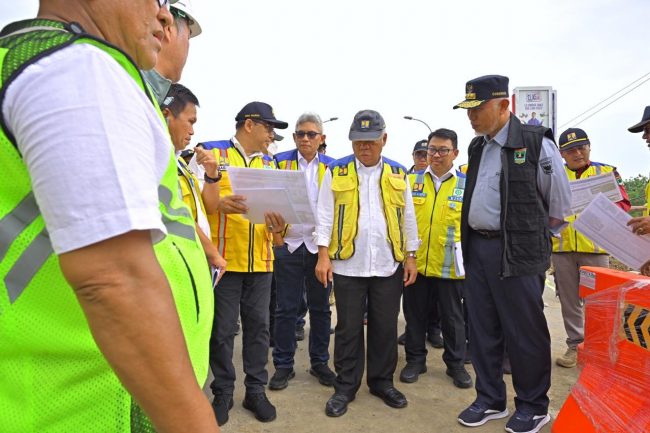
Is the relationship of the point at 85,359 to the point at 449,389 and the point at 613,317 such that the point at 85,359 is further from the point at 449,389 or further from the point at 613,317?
the point at 449,389

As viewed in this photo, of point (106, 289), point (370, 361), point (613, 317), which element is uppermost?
point (106, 289)

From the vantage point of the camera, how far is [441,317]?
4723 mm

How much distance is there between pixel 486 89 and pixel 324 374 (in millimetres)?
2803

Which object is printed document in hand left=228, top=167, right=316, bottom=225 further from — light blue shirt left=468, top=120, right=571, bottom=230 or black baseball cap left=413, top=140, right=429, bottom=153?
black baseball cap left=413, top=140, right=429, bottom=153

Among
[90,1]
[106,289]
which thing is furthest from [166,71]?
[106,289]

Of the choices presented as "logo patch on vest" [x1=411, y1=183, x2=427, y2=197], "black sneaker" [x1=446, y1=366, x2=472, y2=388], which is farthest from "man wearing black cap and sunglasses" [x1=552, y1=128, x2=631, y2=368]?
"logo patch on vest" [x1=411, y1=183, x2=427, y2=197]

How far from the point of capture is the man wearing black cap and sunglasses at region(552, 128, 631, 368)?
4.96 metres

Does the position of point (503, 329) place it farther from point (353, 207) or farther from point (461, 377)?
point (353, 207)

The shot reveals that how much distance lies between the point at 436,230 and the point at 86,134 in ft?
14.3

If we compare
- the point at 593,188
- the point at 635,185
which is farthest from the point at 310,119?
the point at 635,185

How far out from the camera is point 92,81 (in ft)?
2.40

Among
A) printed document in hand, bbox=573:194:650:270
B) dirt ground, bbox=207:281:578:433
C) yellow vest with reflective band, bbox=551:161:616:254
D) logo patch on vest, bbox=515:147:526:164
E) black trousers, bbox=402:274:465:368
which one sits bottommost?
dirt ground, bbox=207:281:578:433

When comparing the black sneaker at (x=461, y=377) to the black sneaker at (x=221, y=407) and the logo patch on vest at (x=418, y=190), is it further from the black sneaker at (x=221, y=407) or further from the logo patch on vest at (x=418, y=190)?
the black sneaker at (x=221, y=407)

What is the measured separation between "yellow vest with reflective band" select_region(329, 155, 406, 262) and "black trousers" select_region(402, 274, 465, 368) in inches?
38.1
